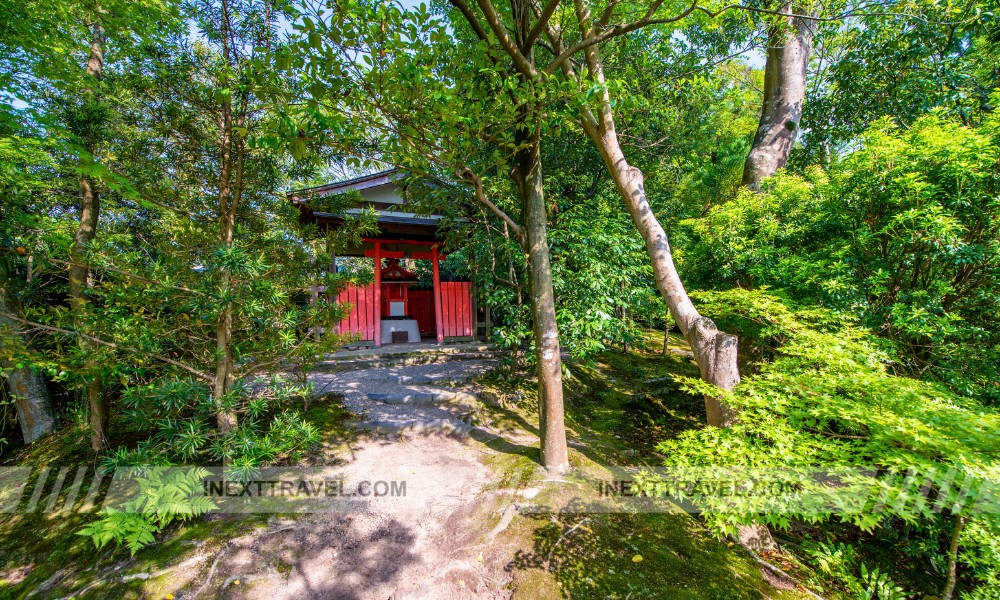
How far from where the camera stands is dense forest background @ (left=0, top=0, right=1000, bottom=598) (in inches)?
97.1

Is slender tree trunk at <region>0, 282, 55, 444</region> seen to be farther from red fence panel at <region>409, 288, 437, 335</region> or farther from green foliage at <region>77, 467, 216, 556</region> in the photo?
red fence panel at <region>409, 288, 437, 335</region>

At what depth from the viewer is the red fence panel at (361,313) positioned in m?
7.88

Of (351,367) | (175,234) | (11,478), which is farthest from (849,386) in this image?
(11,478)

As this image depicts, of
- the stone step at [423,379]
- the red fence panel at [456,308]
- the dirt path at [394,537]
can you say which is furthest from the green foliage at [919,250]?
the red fence panel at [456,308]

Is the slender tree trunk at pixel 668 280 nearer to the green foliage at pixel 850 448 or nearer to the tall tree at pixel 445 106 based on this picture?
the green foliage at pixel 850 448

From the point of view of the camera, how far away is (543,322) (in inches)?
145

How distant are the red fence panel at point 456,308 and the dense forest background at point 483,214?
3.88 m

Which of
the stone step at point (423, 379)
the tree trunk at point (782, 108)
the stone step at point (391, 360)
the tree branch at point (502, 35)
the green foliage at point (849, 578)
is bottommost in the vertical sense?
the green foliage at point (849, 578)

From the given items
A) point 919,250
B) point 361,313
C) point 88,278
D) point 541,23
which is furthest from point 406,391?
point 919,250

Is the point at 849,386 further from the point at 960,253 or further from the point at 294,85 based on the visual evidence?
the point at 294,85

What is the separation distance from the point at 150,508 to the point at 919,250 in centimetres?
686

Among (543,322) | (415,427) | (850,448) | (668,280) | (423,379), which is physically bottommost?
(415,427)

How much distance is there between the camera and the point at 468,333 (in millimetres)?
9086

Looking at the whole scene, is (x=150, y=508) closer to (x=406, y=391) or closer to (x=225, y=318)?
(x=225, y=318)
